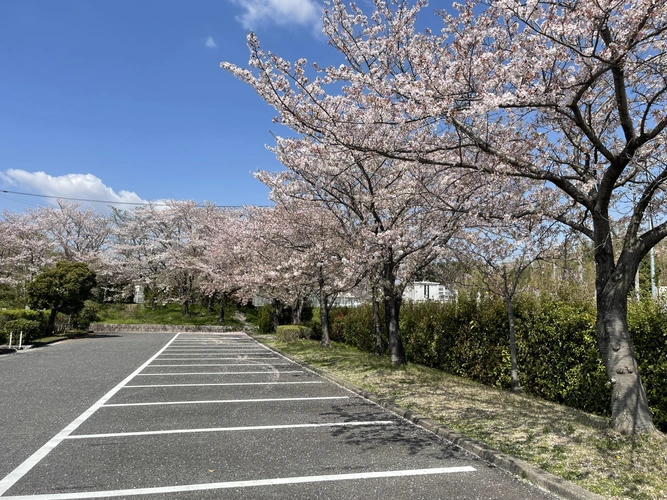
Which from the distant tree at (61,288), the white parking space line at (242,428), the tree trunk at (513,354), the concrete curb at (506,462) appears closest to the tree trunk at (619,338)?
the concrete curb at (506,462)

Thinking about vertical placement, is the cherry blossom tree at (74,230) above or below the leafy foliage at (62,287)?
above

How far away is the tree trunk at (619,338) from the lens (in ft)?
16.9

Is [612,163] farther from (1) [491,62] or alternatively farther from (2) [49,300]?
(2) [49,300]

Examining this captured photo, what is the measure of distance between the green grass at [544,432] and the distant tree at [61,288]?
17415 mm

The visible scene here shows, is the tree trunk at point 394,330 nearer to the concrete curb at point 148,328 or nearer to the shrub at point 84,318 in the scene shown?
the shrub at point 84,318

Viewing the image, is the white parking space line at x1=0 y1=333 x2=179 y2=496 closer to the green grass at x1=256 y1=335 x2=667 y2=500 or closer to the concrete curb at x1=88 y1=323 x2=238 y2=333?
the green grass at x1=256 y1=335 x2=667 y2=500

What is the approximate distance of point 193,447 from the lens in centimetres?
502

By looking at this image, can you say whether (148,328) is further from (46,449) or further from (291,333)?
(46,449)

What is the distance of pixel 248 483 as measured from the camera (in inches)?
157

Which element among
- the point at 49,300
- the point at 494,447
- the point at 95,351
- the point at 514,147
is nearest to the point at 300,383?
the point at 494,447

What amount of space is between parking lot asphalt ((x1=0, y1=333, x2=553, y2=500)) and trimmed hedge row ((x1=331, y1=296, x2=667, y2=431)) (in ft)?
10.3

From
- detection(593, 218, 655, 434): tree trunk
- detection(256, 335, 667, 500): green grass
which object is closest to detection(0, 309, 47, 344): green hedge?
detection(256, 335, 667, 500): green grass

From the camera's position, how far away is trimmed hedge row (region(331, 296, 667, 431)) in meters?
6.26

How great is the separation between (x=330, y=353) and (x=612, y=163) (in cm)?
1115
